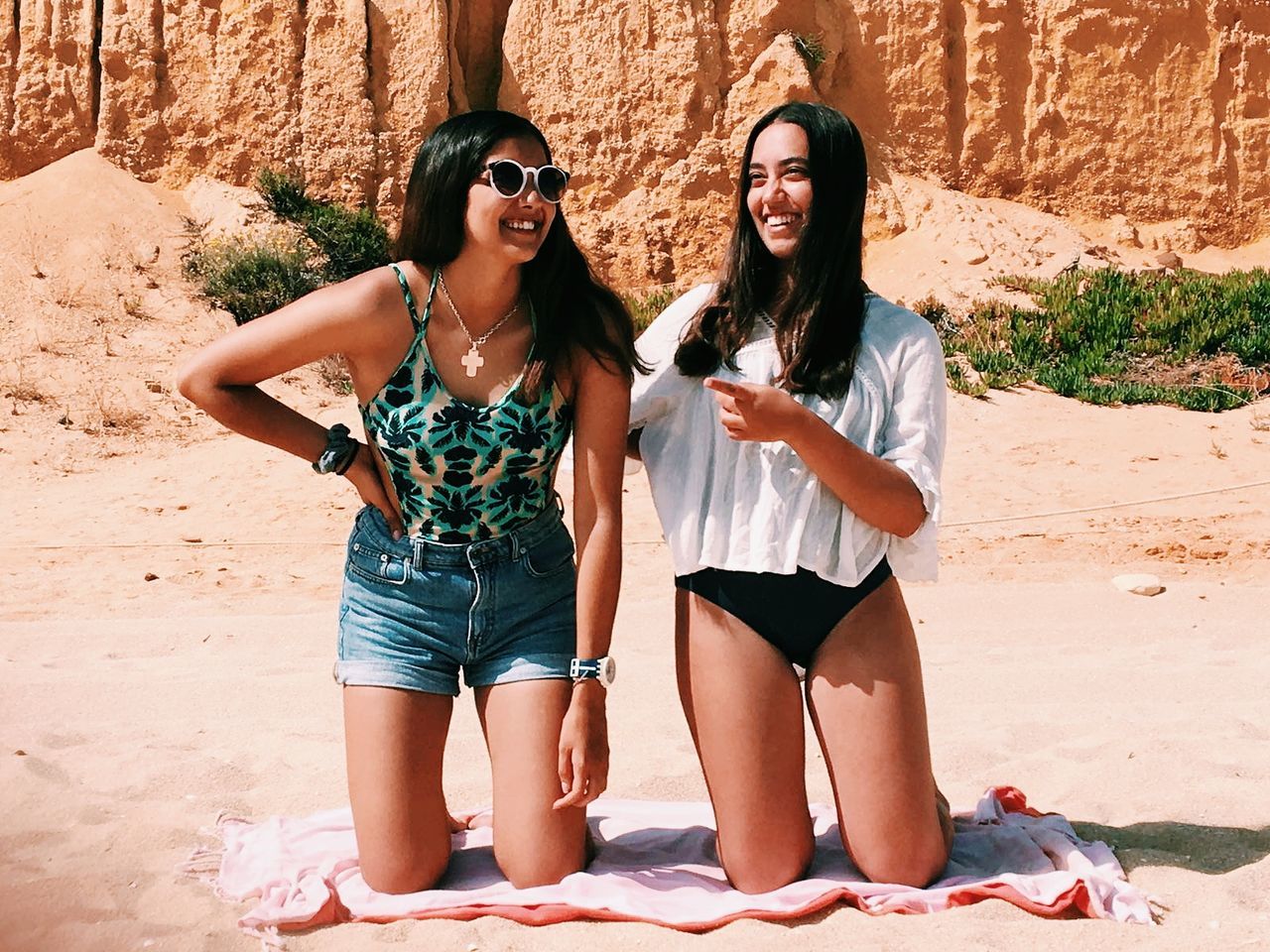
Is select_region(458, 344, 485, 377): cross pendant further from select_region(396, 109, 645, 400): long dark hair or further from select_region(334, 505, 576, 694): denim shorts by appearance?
select_region(334, 505, 576, 694): denim shorts

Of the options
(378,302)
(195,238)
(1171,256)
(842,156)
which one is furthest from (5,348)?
(1171,256)

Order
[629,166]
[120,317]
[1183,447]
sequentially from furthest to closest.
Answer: [629,166] < [120,317] < [1183,447]

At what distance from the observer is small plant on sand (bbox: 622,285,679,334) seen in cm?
1044

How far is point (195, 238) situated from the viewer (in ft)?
37.3

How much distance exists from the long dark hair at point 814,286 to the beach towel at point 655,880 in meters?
1.12

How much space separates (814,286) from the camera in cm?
288

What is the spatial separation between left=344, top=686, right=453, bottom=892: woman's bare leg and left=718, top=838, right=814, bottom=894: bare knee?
68cm

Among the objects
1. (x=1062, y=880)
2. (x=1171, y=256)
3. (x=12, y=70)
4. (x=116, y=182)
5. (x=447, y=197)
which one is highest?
(x=12, y=70)

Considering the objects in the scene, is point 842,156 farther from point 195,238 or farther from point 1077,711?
point 195,238

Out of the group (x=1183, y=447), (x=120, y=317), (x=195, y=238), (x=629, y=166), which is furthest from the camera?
(x=629, y=166)

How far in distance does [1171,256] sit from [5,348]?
10.4 metres

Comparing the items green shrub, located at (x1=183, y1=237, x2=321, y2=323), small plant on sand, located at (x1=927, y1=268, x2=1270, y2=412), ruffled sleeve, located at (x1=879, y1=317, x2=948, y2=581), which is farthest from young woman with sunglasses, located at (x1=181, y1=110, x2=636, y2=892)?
green shrub, located at (x1=183, y1=237, x2=321, y2=323)

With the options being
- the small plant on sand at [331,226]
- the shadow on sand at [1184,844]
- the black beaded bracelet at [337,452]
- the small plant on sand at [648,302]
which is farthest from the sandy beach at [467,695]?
the small plant on sand at [648,302]

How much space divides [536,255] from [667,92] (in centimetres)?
990
